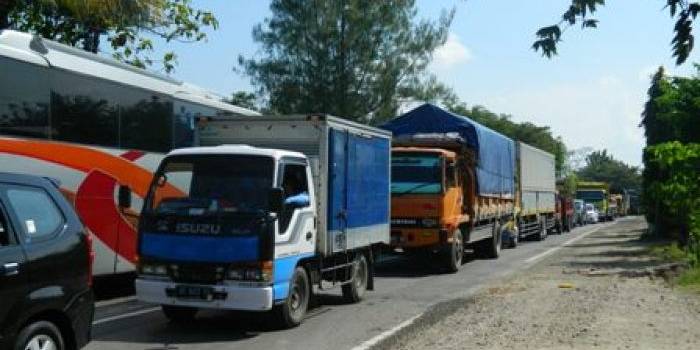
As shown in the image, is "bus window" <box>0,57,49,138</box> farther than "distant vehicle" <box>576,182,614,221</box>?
No

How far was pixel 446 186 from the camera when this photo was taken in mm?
18875

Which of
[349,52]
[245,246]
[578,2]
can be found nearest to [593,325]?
[245,246]

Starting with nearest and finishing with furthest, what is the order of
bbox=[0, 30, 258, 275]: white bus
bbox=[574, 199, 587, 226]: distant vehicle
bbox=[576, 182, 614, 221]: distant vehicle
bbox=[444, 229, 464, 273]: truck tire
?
bbox=[0, 30, 258, 275]: white bus, bbox=[444, 229, 464, 273]: truck tire, bbox=[574, 199, 587, 226]: distant vehicle, bbox=[576, 182, 614, 221]: distant vehicle

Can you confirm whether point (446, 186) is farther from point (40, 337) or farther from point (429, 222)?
point (40, 337)

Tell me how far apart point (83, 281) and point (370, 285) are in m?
7.29

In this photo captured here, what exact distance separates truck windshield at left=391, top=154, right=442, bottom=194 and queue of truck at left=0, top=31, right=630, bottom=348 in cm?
395

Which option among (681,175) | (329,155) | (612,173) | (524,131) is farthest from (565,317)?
(612,173)

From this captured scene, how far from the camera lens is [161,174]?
1062 cm

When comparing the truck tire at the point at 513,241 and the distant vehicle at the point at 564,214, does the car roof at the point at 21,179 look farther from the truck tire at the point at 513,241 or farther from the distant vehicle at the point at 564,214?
the distant vehicle at the point at 564,214

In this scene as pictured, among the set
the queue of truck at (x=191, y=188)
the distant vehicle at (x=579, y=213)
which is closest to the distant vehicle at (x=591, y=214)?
the distant vehicle at (x=579, y=213)

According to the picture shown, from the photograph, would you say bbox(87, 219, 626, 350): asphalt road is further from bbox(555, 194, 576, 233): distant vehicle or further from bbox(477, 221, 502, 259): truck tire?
bbox(555, 194, 576, 233): distant vehicle

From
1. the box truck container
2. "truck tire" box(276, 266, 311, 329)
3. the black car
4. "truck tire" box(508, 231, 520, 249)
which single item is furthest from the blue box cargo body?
the box truck container

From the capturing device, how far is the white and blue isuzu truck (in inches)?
385

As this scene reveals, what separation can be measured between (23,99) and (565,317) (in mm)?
7833
